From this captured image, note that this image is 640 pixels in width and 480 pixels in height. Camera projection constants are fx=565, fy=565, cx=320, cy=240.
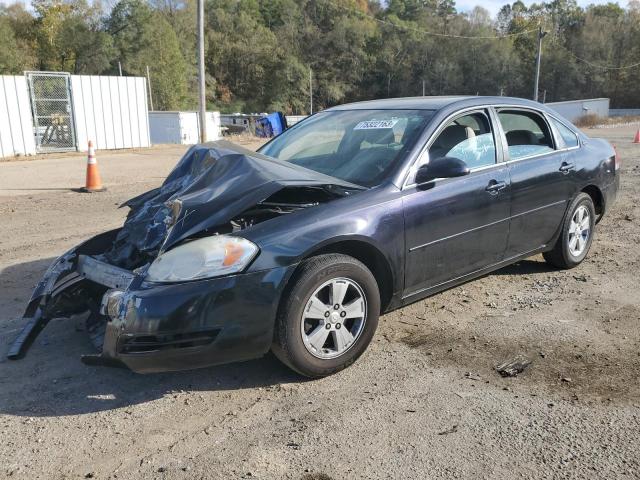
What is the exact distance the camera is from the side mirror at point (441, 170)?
3693 millimetres

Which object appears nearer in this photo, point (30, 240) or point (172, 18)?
point (30, 240)

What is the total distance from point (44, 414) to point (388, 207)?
227 cm

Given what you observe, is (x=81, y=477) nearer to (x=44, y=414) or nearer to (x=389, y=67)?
(x=44, y=414)

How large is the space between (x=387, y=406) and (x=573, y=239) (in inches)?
121

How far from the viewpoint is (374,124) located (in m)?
4.29

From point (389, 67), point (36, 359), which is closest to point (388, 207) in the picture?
point (36, 359)

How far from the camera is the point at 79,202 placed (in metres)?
9.46

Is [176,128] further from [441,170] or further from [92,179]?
[441,170]

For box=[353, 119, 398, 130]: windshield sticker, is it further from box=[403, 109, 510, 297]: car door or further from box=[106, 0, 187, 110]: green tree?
box=[106, 0, 187, 110]: green tree

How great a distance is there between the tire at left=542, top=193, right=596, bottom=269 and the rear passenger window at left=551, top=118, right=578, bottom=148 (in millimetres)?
477

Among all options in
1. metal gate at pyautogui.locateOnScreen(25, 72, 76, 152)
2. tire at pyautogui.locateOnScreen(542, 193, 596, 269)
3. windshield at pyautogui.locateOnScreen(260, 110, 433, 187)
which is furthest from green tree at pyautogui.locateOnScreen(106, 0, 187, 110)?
tire at pyautogui.locateOnScreen(542, 193, 596, 269)

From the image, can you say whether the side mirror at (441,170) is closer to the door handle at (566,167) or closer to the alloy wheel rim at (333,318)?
the alloy wheel rim at (333,318)

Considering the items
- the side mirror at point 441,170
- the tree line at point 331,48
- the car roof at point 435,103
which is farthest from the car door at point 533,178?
the tree line at point 331,48

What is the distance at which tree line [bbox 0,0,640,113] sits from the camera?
6462 centimetres
